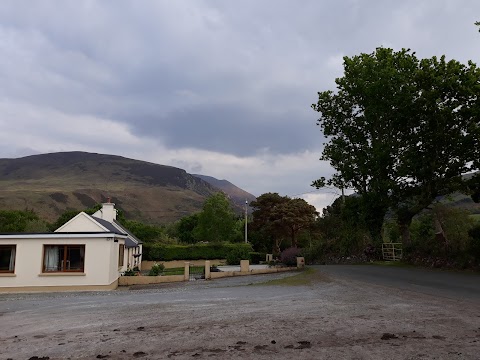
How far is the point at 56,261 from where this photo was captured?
20.9 m

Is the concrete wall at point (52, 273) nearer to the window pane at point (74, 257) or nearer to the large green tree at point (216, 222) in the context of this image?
the window pane at point (74, 257)

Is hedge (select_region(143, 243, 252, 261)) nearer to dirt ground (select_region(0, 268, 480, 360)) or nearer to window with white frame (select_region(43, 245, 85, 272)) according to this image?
window with white frame (select_region(43, 245, 85, 272))

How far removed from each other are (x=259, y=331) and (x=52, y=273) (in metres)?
17.5

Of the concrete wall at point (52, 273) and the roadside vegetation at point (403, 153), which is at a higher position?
the roadside vegetation at point (403, 153)

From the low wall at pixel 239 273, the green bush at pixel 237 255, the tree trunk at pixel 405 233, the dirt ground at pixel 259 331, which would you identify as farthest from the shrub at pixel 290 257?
the dirt ground at pixel 259 331

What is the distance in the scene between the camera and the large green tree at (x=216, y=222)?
57.2 metres

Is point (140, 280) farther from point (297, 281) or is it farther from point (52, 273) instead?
point (297, 281)

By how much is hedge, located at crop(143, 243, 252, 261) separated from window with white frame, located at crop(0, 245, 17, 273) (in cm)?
2355

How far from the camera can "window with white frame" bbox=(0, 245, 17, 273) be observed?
20719 millimetres

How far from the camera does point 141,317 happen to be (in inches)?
346

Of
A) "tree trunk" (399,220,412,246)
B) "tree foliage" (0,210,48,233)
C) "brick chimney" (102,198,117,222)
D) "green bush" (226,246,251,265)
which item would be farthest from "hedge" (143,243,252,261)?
"tree trunk" (399,220,412,246)

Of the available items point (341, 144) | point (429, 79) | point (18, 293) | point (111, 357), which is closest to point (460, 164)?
point (429, 79)

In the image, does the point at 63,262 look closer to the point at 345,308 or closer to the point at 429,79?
the point at 345,308

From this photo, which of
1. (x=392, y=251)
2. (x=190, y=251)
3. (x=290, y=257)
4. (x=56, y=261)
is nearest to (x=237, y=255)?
(x=190, y=251)
